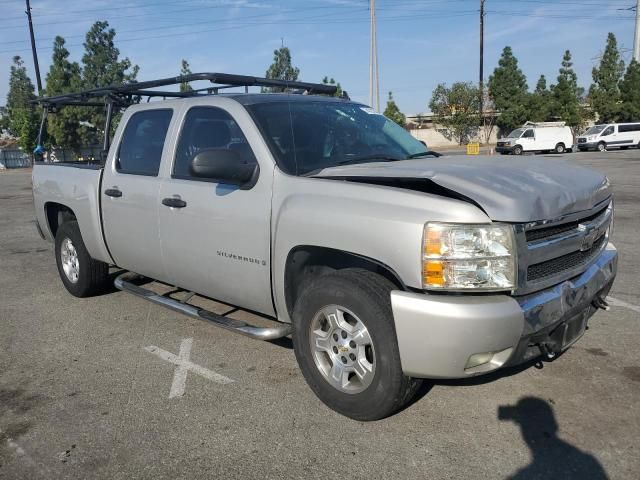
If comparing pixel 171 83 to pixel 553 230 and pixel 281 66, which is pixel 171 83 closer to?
pixel 553 230

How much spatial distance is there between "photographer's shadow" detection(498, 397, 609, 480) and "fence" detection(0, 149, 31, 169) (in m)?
52.8

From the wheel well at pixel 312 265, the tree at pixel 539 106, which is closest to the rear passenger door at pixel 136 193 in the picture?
the wheel well at pixel 312 265

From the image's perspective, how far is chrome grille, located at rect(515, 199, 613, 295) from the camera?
2756 millimetres

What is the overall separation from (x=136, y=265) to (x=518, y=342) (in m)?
3.32

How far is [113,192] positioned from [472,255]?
331 cm

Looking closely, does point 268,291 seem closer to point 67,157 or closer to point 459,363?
point 459,363

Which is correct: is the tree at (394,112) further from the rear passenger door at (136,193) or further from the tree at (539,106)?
the rear passenger door at (136,193)

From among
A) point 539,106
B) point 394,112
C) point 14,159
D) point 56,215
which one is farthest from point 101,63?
point 56,215

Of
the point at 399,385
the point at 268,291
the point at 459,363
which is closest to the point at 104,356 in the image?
the point at 268,291

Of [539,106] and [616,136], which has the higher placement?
[539,106]

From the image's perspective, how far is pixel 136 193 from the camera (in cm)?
455

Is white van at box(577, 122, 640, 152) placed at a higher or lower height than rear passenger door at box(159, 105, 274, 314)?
lower

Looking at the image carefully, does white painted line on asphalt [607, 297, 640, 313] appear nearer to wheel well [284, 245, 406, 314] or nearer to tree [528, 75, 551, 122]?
wheel well [284, 245, 406, 314]

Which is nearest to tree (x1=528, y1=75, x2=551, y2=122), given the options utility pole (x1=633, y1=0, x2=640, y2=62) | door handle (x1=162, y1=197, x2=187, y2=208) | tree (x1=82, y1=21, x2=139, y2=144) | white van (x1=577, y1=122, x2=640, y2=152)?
utility pole (x1=633, y1=0, x2=640, y2=62)
